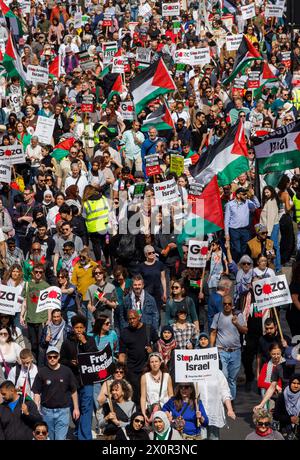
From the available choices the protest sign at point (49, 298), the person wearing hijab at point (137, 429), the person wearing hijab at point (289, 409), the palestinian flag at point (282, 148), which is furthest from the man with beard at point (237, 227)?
the person wearing hijab at point (137, 429)

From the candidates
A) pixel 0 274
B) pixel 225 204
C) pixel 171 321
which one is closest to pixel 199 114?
pixel 225 204

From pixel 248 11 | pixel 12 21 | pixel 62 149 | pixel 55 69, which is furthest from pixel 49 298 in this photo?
pixel 12 21

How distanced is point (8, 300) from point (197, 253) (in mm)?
2924

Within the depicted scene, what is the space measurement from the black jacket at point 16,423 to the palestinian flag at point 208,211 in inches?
227

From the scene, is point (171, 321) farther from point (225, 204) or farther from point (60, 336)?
point (225, 204)

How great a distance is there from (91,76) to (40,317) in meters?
14.2

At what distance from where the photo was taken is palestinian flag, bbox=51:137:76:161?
27.9 m

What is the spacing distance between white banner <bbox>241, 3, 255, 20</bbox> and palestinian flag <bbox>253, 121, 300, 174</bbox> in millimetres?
15583

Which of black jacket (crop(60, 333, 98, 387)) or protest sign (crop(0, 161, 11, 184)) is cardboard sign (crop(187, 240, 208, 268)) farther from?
protest sign (crop(0, 161, 11, 184))

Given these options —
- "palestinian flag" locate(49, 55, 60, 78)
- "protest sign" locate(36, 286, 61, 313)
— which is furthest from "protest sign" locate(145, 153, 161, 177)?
"palestinian flag" locate(49, 55, 60, 78)

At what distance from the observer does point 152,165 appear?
83.7ft

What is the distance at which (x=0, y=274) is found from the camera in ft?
74.1

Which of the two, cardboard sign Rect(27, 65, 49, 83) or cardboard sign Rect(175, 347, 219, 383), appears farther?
cardboard sign Rect(27, 65, 49, 83)

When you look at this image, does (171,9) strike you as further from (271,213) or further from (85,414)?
(85,414)
